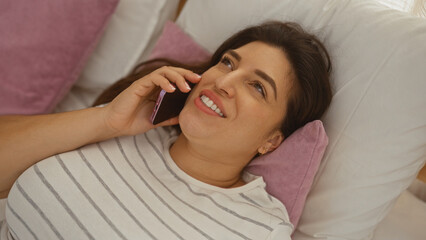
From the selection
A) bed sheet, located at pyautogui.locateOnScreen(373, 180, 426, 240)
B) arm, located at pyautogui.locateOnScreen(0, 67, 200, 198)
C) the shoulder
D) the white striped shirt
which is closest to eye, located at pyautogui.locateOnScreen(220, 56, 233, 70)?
arm, located at pyautogui.locateOnScreen(0, 67, 200, 198)

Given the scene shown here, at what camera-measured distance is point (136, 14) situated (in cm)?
173

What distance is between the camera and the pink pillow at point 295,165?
1.18m

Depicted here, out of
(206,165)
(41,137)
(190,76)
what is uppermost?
(190,76)

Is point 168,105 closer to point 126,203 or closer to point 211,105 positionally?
point 211,105

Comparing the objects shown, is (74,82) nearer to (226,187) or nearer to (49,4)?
(49,4)

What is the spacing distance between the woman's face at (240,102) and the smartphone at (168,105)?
73 millimetres

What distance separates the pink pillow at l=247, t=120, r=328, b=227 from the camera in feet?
3.89

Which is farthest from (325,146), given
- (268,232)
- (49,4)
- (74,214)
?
(49,4)

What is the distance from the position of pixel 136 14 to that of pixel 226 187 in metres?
0.87

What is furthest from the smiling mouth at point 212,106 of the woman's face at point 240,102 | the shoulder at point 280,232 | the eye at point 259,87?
the shoulder at point 280,232

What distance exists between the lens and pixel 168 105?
49.2 inches

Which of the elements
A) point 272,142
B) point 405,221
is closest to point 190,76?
point 272,142

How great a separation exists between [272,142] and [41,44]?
92cm

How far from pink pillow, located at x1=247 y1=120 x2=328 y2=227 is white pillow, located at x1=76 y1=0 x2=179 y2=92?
80 cm
